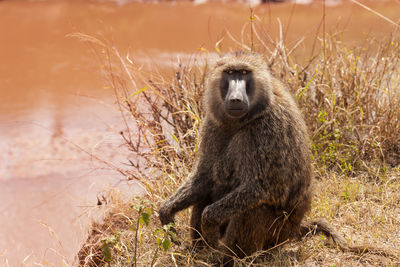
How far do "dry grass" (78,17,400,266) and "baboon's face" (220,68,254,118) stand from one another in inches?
38.5

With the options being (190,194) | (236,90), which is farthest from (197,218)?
(236,90)

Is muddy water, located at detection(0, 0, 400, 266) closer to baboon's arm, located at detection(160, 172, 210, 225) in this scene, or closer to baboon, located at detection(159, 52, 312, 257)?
baboon's arm, located at detection(160, 172, 210, 225)

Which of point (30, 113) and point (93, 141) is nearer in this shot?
point (93, 141)

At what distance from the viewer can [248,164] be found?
2.92 metres

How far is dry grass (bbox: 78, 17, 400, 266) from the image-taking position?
3.40m

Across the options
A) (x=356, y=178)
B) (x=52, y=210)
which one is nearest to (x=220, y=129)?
(x=356, y=178)

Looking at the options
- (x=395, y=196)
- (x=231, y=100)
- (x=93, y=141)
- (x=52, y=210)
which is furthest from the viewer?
(x=93, y=141)

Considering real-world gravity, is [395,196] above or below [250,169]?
below

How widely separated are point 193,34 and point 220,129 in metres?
8.07

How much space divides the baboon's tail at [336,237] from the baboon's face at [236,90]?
3.18 ft

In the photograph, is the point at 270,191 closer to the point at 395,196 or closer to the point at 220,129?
the point at 220,129

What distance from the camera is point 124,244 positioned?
11.2ft

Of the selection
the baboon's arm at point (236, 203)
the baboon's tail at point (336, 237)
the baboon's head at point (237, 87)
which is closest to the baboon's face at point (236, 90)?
the baboon's head at point (237, 87)

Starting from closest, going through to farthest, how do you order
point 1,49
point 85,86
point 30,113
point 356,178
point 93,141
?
1. point 356,178
2. point 93,141
3. point 30,113
4. point 85,86
5. point 1,49
